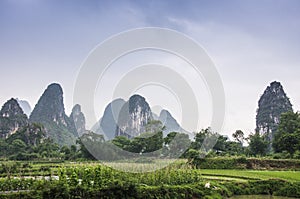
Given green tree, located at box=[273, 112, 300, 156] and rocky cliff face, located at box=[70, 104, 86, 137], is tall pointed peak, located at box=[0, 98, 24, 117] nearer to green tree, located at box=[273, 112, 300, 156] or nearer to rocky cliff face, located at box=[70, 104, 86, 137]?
rocky cliff face, located at box=[70, 104, 86, 137]

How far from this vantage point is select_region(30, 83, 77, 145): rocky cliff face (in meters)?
53.3

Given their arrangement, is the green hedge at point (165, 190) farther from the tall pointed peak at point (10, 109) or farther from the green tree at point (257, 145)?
the tall pointed peak at point (10, 109)

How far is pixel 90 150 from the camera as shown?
28703 mm

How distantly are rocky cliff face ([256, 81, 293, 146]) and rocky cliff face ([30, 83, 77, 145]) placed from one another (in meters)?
28.5

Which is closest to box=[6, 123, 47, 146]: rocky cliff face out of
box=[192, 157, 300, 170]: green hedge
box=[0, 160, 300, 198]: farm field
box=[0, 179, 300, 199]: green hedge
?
box=[192, 157, 300, 170]: green hedge

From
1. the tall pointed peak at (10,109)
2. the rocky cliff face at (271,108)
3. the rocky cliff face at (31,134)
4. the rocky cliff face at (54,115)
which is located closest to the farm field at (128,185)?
the rocky cliff face at (31,134)

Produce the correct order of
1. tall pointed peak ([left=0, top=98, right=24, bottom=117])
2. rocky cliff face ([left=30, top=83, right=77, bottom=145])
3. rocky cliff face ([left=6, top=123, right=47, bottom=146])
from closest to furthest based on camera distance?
rocky cliff face ([left=6, top=123, right=47, bottom=146]), tall pointed peak ([left=0, top=98, right=24, bottom=117]), rocky cliff face ([left=30, top=83, right=77, bottom=145])

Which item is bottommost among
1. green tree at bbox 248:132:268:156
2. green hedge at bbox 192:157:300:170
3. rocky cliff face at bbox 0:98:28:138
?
green hedge at bbox 192:157:300:170

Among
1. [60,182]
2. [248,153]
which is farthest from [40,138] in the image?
[60,182]

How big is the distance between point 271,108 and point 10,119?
35.3m

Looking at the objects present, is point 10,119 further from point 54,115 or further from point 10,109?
point 54,115

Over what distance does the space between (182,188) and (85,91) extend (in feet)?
13.8

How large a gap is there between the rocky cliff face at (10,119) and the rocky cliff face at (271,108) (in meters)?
32.6

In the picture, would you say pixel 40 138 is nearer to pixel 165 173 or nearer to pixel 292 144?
pixel 292 144
